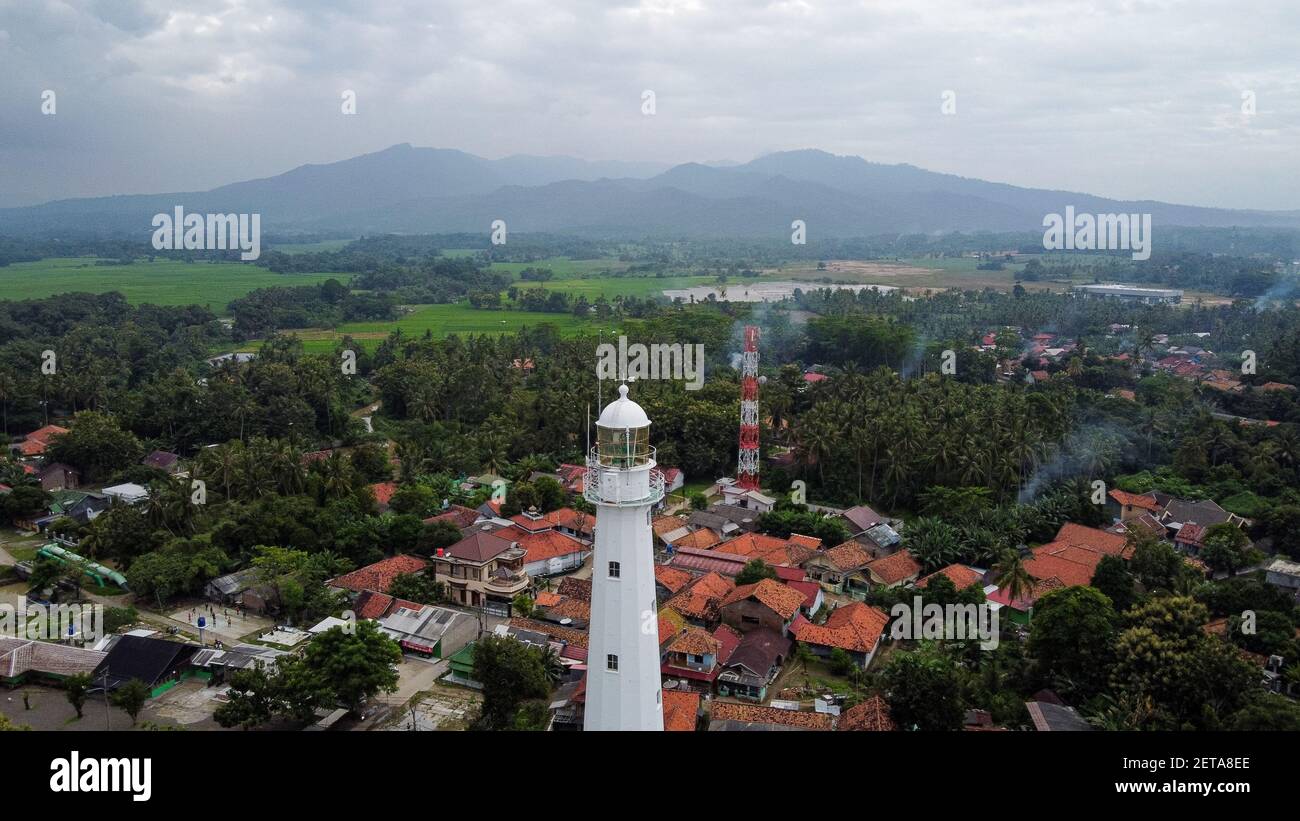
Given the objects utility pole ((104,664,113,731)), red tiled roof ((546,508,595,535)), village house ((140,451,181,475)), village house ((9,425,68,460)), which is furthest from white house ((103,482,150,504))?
red tiled roof ((546,508,595,535))

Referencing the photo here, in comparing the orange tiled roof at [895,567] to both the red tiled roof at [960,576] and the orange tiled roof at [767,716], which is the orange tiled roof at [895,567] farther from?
the orange tiled roof at [767,716]

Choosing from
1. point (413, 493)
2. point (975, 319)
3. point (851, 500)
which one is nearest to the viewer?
point (413, 493)

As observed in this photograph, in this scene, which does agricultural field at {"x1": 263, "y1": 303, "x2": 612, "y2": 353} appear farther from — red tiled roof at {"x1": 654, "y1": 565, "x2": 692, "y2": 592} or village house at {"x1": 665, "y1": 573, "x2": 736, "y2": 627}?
village house at {"x1": 665, "y1": 573, "x2": 736, "y2": 627}

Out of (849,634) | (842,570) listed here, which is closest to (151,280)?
(842,570)
